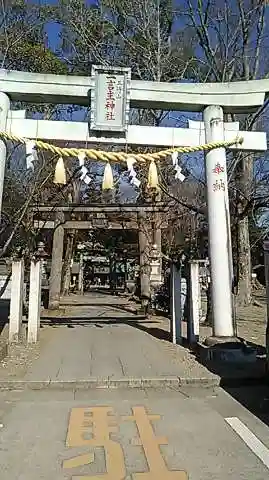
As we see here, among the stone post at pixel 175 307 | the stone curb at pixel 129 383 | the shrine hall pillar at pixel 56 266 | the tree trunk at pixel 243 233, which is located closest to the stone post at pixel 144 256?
the shrine hall pillar at pixel 56 266

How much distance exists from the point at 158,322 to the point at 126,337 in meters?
4.08

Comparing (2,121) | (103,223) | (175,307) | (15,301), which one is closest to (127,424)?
(175,307)

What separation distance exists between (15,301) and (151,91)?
5383 mm

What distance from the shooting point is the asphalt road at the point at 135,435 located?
433cm

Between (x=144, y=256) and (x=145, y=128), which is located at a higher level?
(x=145, y=128)

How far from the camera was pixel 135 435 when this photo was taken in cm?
528

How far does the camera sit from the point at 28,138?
9875mm

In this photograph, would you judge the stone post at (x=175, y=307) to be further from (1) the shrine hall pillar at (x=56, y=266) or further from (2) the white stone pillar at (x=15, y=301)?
(1) the shrine hall pillar at (x=56, y=266)

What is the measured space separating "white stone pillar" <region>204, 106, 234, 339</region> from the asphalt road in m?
2.21

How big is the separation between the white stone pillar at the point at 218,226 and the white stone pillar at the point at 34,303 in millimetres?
4295

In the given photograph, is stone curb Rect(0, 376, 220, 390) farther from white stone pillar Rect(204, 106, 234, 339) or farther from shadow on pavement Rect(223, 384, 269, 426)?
white stone pillar Rect(204, 106, 234, 339)

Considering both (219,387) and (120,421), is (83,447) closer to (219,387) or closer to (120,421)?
(120,421)

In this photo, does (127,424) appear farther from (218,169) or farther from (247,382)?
(218,169)

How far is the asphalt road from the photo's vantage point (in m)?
4.33
